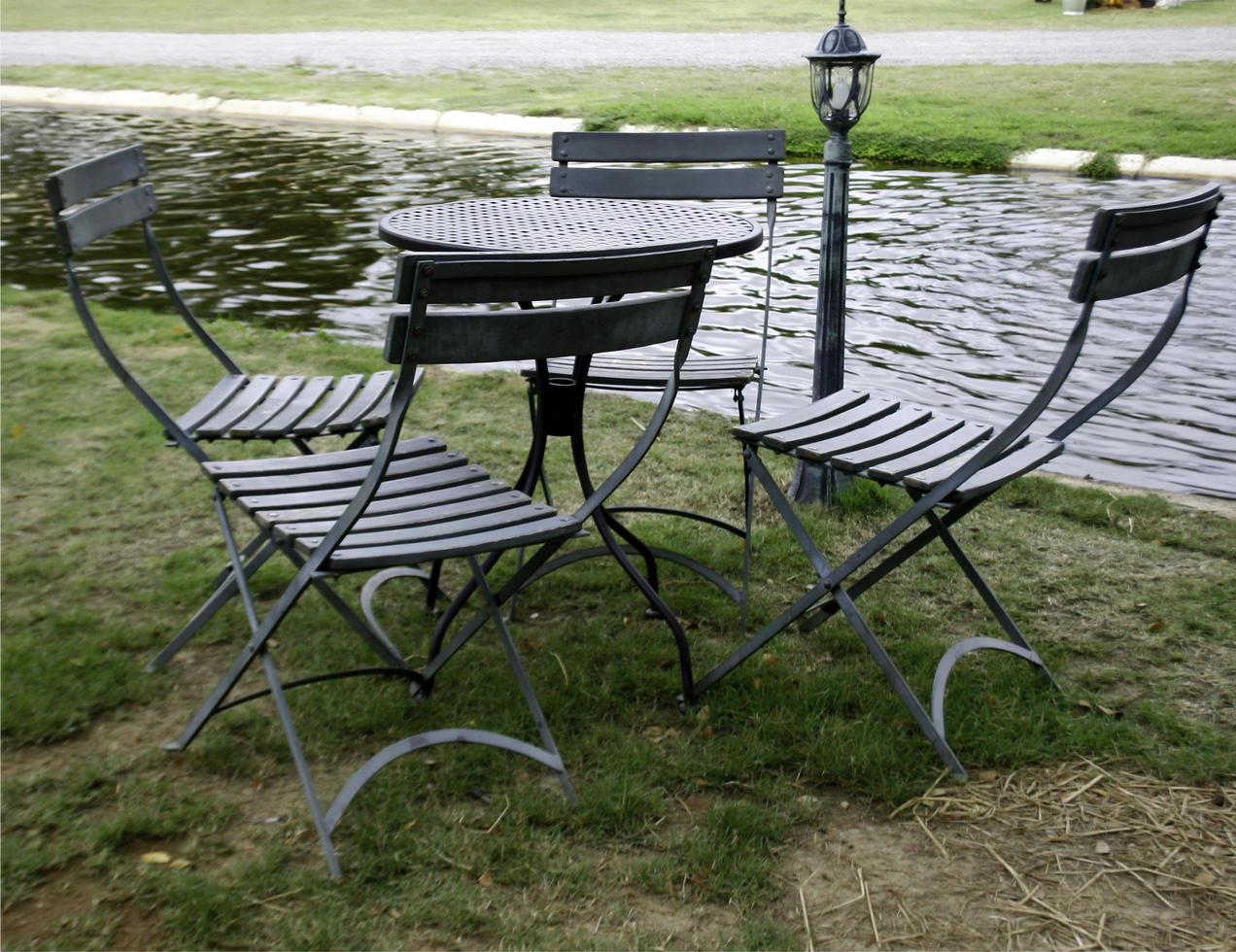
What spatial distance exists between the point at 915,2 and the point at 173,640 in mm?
31120

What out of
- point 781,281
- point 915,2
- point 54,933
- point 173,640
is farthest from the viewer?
point 915,2

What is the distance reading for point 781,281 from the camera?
7.94 m

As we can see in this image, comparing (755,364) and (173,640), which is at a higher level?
(755,364)

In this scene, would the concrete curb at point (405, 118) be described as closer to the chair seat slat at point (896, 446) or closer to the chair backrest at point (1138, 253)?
the chair seat slat at point (896, 446)

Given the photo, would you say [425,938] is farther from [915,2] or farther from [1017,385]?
[915,2]

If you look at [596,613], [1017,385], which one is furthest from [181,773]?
[1017,385]

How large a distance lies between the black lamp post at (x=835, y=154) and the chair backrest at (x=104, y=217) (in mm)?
1896

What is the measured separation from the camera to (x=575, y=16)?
30.2m

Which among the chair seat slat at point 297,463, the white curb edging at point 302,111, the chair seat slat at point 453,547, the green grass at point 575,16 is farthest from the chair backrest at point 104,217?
the green grass at point 575,16

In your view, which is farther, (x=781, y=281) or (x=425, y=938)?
(x=781, y=281)

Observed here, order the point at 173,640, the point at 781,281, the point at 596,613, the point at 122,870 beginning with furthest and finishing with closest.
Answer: the point at 781,281 < the point at 596,613 < the point at 173,640 < the point at 122,870

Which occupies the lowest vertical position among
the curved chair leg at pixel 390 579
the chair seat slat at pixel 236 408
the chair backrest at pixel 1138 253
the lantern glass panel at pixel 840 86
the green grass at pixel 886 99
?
the curved chair leg at pixel 390 579

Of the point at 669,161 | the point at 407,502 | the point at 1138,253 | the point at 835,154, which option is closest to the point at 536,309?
the point at 407,502

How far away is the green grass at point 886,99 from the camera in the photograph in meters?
12.2
